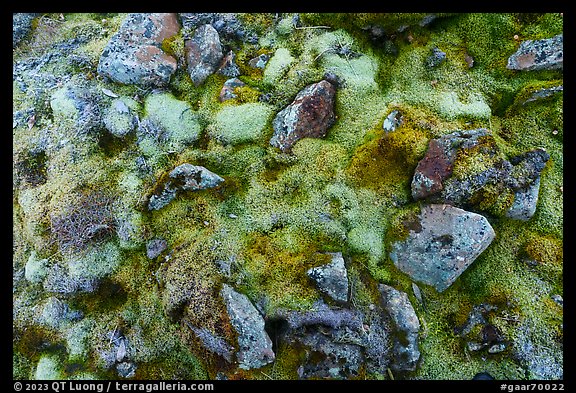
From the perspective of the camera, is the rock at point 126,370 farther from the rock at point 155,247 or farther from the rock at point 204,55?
the rock at point 204,55

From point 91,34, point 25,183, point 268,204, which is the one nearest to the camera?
point 268,204

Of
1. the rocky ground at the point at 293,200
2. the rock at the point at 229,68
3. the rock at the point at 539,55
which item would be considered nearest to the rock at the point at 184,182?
the rocky ground at the point at 293,200

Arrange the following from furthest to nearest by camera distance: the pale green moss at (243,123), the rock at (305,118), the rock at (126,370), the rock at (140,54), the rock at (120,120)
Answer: the rock at (140,54) < the rock at (120,120) < the pale green moss at (243,123) < the rock at (305,118) < the rock at (126,370)

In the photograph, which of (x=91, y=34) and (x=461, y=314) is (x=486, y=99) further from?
(x=91, y=34)

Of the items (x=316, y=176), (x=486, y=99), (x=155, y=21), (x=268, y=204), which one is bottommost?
(x=268, y=204)

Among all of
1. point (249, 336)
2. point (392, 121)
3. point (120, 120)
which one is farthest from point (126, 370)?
point (392, 121)
